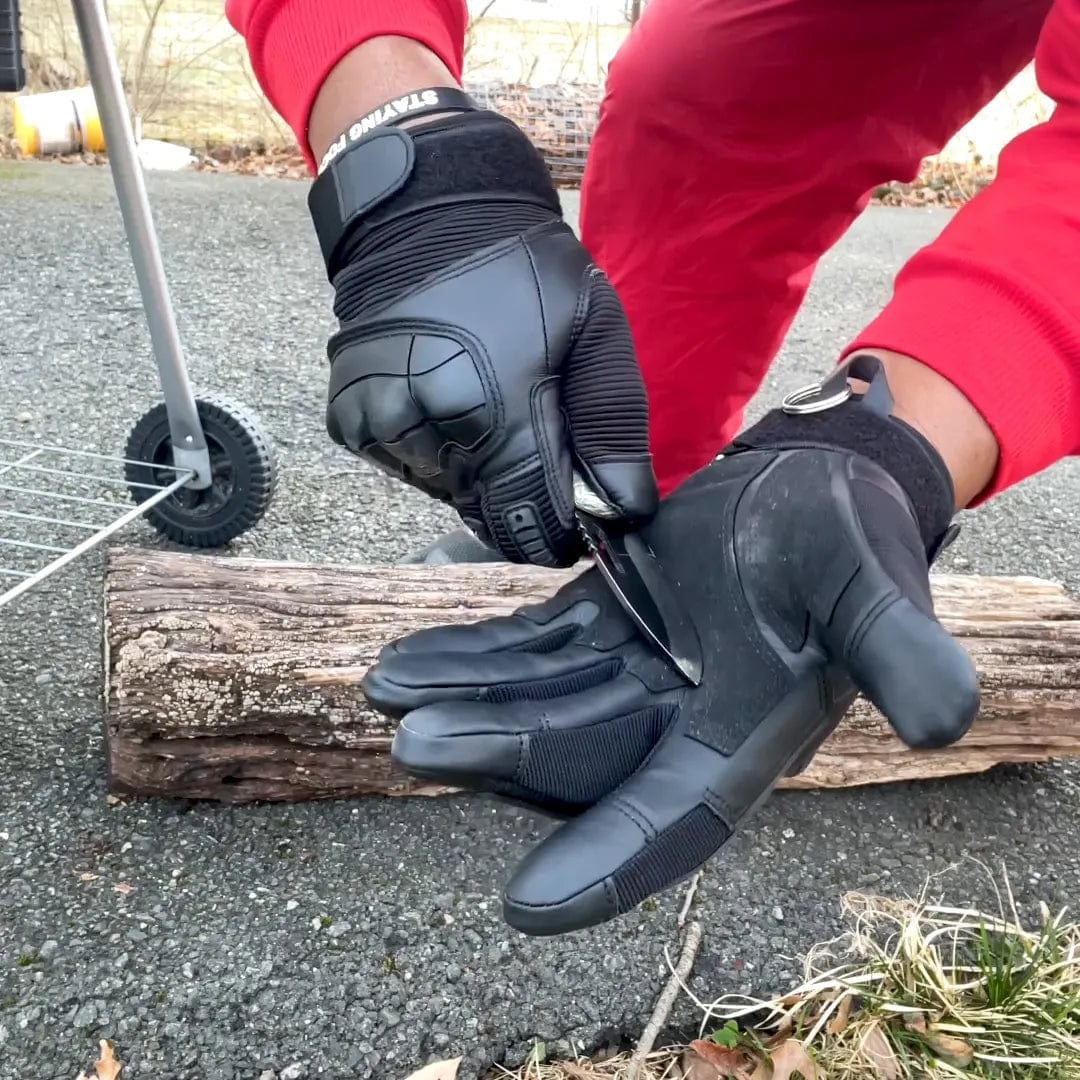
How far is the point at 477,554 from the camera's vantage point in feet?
5.35

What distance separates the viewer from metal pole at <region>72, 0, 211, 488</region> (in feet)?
4.55

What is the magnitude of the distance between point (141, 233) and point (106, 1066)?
1.10 m

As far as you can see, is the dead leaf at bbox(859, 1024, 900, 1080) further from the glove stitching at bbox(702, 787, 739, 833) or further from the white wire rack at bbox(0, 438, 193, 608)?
the white wire rack at bbox(0, 438, 193, 608)

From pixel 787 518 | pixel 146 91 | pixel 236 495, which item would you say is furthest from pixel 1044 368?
pixel 146 91

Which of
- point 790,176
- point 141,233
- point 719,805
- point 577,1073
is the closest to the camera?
point 719,805

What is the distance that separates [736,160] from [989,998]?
103 centimetres

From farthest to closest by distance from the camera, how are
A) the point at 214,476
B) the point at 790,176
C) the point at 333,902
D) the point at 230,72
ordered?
the point at 230,72 < the point at 214,476 < the point at 790,176 < the point at 333,902

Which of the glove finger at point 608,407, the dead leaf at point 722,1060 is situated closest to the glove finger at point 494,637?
the glove finger at point 608,407

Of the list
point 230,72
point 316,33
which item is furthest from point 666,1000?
point 230,72

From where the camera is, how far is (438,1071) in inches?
39.0

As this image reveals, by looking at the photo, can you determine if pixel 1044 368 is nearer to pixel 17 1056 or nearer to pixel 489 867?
pixel 489 867

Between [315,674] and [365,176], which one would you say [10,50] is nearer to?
[365,176]

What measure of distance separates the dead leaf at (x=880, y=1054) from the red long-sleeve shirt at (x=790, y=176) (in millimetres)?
553

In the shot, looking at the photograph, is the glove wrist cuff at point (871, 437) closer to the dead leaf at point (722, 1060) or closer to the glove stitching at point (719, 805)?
the glove stitching at point (719, 805)
